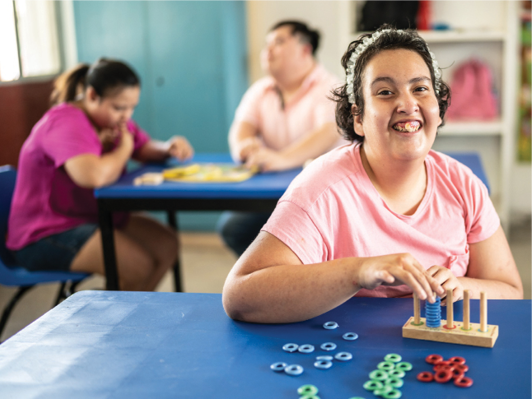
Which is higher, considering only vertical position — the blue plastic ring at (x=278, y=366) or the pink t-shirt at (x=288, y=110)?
the pink t-shirt at (x=288, y=110)

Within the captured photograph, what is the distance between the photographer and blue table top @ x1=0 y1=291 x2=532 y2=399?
101 cm

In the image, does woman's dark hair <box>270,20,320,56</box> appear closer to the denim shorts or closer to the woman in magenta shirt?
the woman in magenta shirt

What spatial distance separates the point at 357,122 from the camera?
5.11 feet

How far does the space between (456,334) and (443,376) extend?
0.45ft

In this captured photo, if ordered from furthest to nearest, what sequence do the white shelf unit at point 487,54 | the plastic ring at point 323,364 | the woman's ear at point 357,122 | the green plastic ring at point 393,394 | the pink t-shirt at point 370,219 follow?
the white shelf unit at point 487,54 → the woman's ear at point 357,122 → the pink t-shirt at point 370,219 → the plastic ring at point 323,364 → the green plastic ring at point 393,394

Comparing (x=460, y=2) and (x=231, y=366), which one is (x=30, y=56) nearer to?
(x=460, y=2)

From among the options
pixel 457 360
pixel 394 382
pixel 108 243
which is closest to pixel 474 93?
pixel 108 243

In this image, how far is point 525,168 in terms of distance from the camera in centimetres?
448

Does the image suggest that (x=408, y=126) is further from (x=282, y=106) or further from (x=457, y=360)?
(x=282, y=106)

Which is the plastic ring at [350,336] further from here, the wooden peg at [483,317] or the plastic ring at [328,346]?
the wooden peg at [483,317]

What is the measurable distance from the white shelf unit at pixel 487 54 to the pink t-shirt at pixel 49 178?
89.5 inches

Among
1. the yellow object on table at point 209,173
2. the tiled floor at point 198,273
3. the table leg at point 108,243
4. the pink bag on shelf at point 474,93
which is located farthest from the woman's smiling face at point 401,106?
the pink bag on shelf at point 474,93

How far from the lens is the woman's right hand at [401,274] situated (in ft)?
3.67

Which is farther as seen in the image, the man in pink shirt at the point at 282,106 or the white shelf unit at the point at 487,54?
the white shelf unit at the point at 487,54
